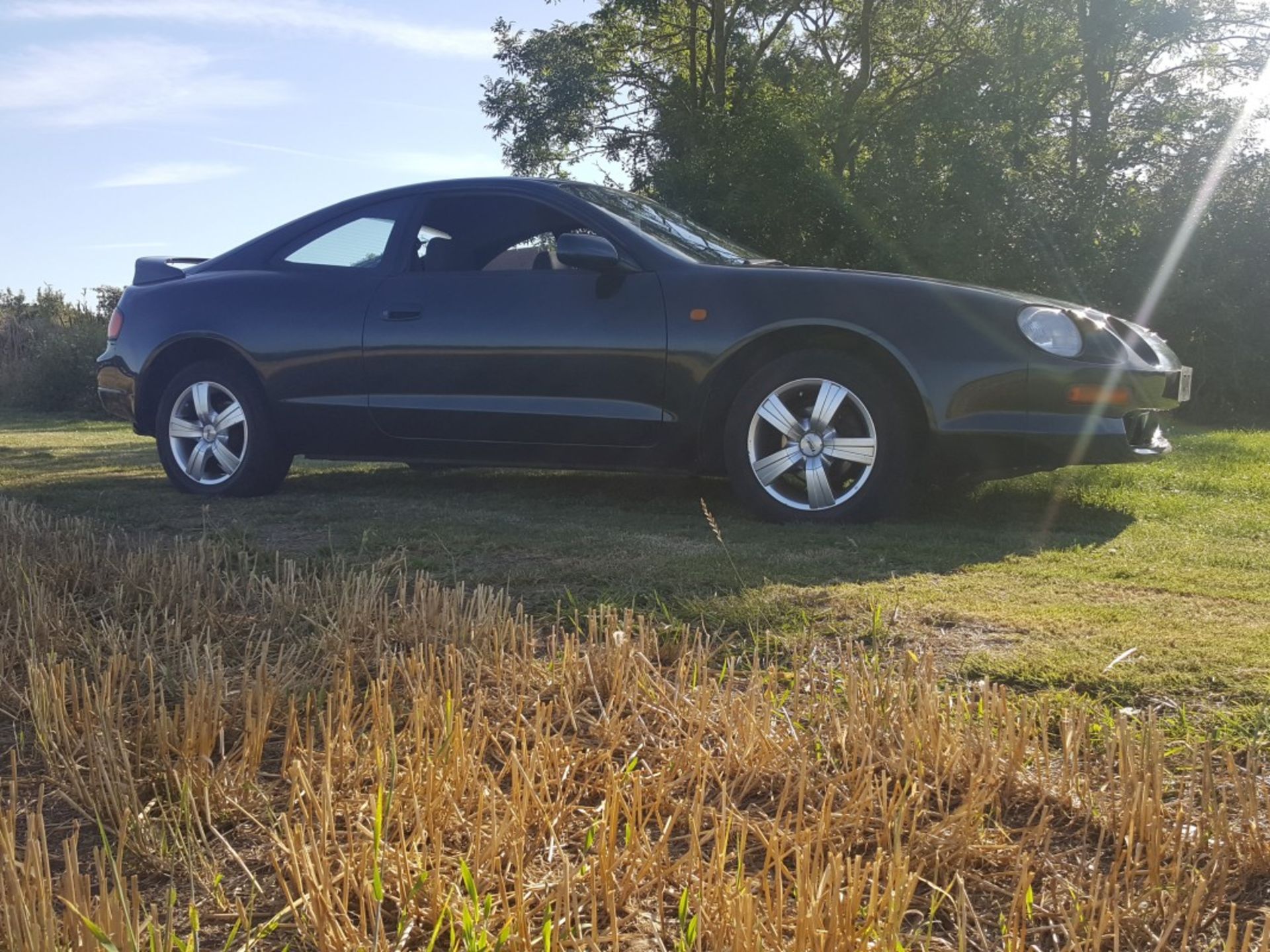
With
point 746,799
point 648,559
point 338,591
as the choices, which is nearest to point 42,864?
point 746,799

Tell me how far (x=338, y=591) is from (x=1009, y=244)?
1175 cm

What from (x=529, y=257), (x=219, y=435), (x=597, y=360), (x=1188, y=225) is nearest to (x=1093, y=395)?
(x=597, y=360)

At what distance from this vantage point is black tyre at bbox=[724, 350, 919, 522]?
5387mm

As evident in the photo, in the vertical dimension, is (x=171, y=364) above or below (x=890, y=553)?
above

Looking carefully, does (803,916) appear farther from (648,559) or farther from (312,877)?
(648,559)

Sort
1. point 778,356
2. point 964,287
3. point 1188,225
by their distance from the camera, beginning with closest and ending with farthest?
point 964,287 < point 778,356 < point 1188,225

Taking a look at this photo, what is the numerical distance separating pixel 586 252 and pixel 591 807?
366cm

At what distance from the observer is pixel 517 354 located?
19.7ft

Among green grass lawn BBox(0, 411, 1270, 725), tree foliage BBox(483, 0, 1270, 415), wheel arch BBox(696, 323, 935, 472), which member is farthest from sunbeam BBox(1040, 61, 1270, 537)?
→ wheel arch BBox(696, 323, 935, 472)

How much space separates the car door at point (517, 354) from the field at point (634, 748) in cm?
116

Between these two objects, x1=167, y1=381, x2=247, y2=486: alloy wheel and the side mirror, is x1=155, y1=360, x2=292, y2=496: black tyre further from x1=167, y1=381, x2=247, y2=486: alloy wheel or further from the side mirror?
the side mirror

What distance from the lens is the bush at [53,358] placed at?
18.3 m

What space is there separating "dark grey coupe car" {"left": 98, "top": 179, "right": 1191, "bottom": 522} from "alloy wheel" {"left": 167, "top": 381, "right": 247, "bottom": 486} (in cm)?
1

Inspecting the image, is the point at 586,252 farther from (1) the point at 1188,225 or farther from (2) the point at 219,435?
(1) the point at 1188,225
